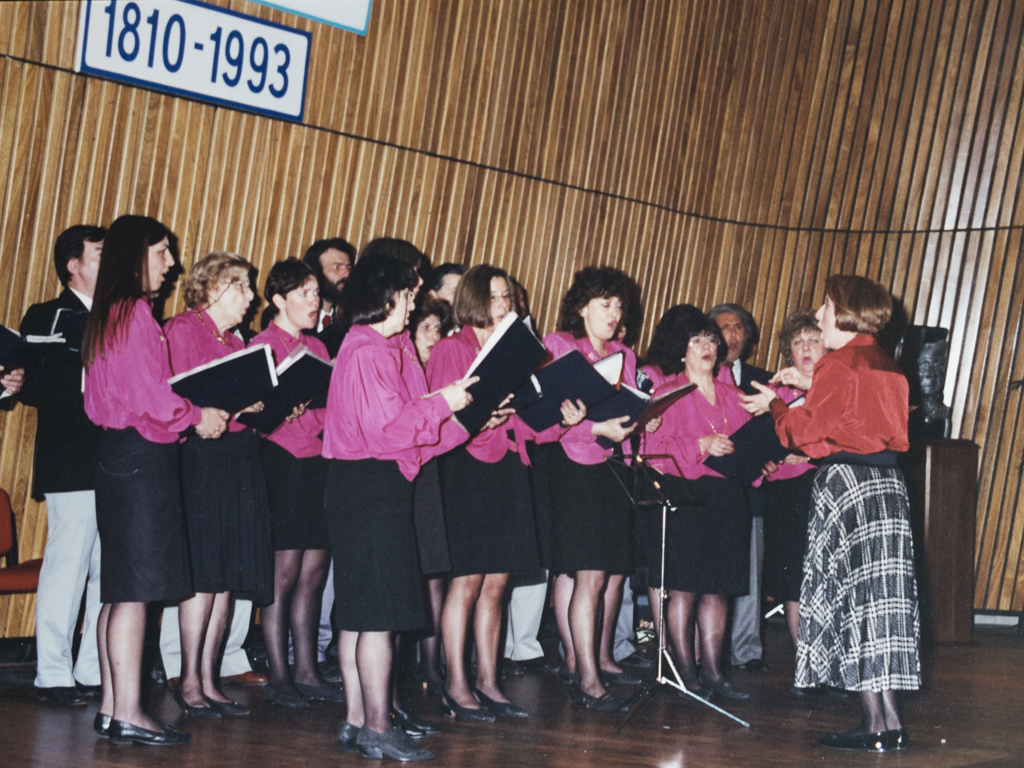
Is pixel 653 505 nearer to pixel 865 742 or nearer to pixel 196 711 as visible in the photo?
pixel 865 742

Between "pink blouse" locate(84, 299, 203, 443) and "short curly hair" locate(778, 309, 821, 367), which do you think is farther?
"short curly hair" locate(778, 309, 821, 367)

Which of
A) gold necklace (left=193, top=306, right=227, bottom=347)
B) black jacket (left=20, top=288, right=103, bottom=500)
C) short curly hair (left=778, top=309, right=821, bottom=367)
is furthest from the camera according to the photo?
short curly hair (left=778, top=309, right=821, bottom=367)

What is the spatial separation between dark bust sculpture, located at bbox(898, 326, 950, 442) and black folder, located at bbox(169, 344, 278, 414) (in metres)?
4.27

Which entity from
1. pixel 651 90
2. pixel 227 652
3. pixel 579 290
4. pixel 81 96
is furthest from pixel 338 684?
pixel 651 90

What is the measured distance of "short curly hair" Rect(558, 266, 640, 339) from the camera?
4703 millimetres

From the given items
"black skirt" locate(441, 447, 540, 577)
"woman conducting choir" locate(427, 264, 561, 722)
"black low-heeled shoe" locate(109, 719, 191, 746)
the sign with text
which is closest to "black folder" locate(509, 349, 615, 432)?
"woman conducting choir" locate(427, 264, 561, 722)

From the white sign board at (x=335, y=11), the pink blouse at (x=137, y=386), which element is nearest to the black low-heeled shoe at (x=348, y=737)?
the pink blouse at (x=137, y=386)

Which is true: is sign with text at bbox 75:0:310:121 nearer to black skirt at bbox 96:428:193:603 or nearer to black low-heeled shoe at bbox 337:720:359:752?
black skirt at bbox 96:428:193:603

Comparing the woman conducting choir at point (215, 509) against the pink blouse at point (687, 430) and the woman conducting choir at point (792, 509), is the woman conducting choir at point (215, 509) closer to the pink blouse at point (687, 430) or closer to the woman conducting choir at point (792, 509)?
the pink blouse at point (687, 430)

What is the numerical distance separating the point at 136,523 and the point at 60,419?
3.48 ft

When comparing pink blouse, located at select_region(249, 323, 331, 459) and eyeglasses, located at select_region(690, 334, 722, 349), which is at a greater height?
eyeglasses, located at select_region(690, 334, 722, 349)

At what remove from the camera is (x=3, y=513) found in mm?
4766

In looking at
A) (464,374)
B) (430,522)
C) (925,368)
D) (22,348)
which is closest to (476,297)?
(464,374)

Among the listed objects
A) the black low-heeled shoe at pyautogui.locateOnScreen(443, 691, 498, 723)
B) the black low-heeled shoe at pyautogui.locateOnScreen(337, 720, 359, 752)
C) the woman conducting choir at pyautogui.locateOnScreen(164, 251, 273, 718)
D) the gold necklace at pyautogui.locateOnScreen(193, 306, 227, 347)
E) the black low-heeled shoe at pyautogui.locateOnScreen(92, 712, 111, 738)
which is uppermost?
the gold necklace at pyautogui.locateOnScreen(193, 306, 227, 347)
